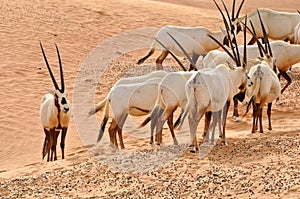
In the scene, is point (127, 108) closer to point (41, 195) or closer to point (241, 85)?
point (241, 85)

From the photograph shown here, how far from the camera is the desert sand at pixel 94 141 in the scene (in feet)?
22.6

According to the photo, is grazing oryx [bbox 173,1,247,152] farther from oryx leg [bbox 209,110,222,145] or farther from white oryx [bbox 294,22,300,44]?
white oryx [bbox 294,22,300,44]

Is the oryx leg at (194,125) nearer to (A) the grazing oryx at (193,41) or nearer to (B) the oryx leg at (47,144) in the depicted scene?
(B) the oryx leg at (47,144)

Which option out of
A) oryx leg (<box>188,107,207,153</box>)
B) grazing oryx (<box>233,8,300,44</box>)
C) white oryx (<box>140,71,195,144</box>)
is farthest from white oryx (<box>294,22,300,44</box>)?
oryx leg (<box>188,107,207,153</box>)

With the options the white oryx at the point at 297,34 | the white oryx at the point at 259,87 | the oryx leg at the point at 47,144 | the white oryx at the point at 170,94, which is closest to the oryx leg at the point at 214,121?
the white oryx at the point at 170,94

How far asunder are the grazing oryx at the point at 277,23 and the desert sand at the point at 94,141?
993 millimetres

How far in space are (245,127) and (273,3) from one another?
21.6 m

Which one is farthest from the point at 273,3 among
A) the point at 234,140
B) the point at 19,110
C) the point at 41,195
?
the point at 41,195

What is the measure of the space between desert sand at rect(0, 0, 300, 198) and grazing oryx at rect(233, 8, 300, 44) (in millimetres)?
993

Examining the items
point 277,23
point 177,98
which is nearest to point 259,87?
point 177,98

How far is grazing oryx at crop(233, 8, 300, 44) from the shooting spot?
14.9 metres

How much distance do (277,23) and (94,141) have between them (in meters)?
6.41

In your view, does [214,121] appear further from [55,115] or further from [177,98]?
[55,115]

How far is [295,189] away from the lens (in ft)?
20.2
